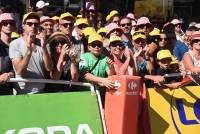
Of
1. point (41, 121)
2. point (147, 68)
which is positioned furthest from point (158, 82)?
point (41, 121)

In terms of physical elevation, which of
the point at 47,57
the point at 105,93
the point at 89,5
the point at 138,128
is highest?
the point at 89,5

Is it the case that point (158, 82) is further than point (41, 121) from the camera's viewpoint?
Yes

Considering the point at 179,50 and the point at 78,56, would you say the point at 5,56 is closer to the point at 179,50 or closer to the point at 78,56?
the point at 78,56

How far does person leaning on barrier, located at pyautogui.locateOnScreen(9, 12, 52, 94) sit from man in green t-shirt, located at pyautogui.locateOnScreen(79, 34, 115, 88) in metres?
0.64

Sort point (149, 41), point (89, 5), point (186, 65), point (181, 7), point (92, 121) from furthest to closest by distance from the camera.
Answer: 1. point (181, 7)
2. point (89, 5)
3. point (149, 41)
4. point (186, 65)
5. point (92, 121)

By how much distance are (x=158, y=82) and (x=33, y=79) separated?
190 centimetres

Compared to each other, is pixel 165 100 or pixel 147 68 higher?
pixel 147 68

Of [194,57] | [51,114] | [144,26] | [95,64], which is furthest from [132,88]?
[144,26]

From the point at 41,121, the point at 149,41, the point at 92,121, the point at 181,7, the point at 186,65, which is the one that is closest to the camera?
the point at 41,121

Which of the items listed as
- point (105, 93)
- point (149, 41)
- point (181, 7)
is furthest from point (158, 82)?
point (181, 7)

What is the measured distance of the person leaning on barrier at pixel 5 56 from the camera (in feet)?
17.9

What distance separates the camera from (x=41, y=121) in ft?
18.3

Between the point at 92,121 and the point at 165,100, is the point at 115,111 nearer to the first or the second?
the point at 92,121

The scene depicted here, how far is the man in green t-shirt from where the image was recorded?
6312 millimetres
